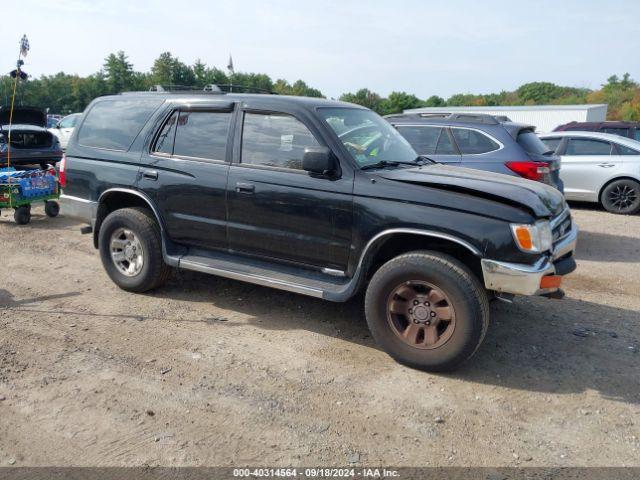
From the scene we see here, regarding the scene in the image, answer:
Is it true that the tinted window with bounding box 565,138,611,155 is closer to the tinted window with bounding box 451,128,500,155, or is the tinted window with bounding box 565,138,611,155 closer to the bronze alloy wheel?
the tinted window with bounding box 451,128,500,155

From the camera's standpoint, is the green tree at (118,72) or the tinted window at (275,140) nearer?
the tinted window at (275,140)

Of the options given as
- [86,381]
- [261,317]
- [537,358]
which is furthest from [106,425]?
[537,358]

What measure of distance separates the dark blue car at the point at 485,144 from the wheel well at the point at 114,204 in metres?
3.96

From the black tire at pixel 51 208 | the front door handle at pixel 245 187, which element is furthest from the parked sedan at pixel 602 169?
the black tire at pixel 51 208

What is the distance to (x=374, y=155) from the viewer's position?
4660 mm

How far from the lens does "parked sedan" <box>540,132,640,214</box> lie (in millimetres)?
10555

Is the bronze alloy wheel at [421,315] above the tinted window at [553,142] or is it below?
below

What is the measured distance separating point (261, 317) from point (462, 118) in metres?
4.52

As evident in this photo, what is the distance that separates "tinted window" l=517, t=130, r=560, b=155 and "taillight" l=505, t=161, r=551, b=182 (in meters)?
0.30

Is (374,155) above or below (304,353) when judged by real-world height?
above

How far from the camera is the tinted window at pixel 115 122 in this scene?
212 inches

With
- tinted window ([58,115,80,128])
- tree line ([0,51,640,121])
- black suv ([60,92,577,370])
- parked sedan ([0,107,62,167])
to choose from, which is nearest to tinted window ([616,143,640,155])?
black suv ([60,92,577,370])

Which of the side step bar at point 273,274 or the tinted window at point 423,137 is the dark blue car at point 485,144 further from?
the side step bar at point 273,274

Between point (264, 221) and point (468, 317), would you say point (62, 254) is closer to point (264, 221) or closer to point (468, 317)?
point (264, 221)
